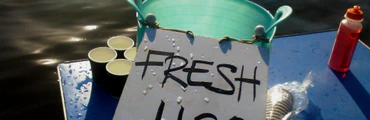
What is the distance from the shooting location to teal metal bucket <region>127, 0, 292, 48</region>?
2.90 ft

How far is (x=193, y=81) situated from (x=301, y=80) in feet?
2.13

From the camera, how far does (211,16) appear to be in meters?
0.92

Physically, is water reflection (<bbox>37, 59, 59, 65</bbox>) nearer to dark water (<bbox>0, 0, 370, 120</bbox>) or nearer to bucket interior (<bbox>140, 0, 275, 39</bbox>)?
dark water (<bbox>0, 0, 370, 120</bbox>)

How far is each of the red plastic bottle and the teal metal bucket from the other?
50 centimetres

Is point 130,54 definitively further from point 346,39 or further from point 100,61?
point 346,39

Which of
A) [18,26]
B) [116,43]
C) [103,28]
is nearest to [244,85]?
[116,43]

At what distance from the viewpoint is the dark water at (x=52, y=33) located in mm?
1840

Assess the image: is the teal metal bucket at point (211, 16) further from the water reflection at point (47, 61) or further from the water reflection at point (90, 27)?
the water reflection at point (90, 27)

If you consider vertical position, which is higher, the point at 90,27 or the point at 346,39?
the point at 346,39

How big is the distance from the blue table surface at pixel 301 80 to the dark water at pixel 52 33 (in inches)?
24.9

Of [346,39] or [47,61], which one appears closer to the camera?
[346,39]

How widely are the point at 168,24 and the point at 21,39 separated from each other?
5.67 feet

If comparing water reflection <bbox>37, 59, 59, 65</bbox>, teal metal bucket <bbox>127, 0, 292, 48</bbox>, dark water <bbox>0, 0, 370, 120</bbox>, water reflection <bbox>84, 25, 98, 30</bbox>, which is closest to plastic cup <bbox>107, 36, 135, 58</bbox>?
teal metal bucket <bbox>127, 0, 292, 48</bbox>

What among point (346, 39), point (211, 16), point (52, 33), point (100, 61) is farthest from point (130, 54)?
point (52, 33)
